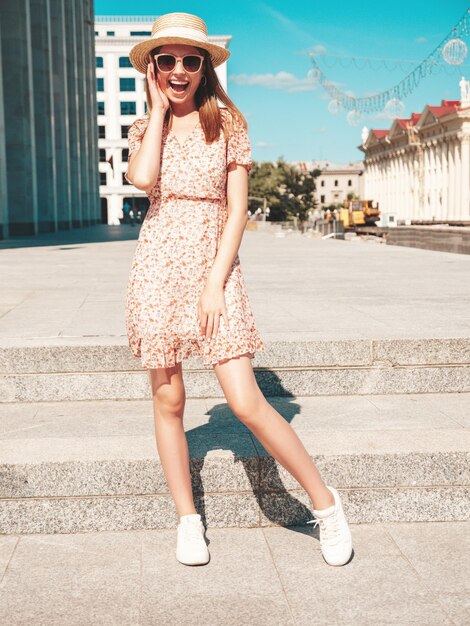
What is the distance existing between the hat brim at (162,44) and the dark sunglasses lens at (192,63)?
49mm

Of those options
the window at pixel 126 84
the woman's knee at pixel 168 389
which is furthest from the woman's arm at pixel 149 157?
the window at pixel 126 84

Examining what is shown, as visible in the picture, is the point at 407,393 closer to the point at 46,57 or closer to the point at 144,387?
the point at 144,387

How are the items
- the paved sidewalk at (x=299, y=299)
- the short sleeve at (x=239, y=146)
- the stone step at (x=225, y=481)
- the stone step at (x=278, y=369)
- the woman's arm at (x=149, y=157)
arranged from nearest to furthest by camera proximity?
the woman's arm at (x=149, y=157) → the short sleeve at (x=239, y=146) → the stone step at (x=225, y=481) → the stone step at (x=278, y=369) → the paved sidewalk at (x=299, y=299)

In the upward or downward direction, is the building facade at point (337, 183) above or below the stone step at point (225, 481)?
above

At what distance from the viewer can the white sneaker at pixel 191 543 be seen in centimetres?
340

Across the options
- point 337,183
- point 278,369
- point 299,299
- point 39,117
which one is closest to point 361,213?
point 39,117

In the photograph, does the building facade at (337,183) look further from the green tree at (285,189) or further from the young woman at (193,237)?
the young woman at (193,237)

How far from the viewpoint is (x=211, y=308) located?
124 inches

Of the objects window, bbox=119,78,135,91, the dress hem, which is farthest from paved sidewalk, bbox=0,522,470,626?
window, bbox=119,78,135,91

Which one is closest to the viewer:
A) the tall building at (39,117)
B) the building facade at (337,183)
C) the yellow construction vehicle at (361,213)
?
the tall building at (39,117)

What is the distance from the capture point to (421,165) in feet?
349

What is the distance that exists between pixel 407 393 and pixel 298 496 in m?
1.76

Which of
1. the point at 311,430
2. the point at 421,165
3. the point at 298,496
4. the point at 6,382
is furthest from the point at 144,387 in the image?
the point at 421,165

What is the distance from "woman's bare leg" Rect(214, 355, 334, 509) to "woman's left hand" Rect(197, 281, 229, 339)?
0.46ft
